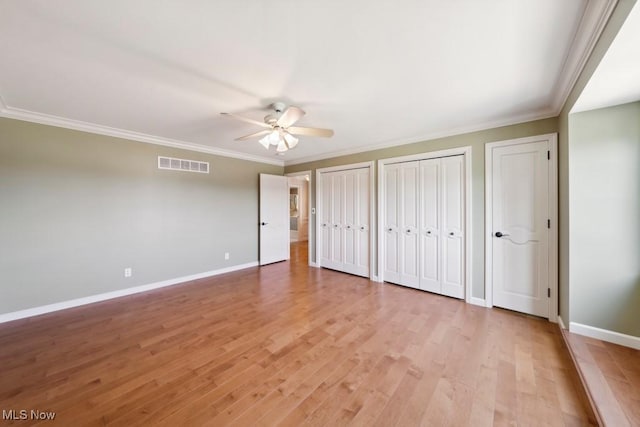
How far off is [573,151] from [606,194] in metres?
0.44

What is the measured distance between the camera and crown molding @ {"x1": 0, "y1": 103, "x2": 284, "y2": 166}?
2578 mm

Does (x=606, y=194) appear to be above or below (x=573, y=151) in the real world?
below

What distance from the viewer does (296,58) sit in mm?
1658

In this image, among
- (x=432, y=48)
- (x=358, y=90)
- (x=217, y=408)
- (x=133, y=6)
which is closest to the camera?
→ (x=133, y=6)

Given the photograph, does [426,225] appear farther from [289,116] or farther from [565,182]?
[289,116]

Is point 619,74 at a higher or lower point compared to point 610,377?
higher

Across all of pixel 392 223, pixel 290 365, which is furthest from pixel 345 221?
pixel 290 365

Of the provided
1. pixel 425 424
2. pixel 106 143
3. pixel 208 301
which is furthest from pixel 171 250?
pixel 425 424

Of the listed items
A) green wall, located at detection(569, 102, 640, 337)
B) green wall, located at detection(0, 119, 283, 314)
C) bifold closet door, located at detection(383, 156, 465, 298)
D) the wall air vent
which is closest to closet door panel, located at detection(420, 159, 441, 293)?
bifold closet door, located at detection(383, 156, 465, 298)

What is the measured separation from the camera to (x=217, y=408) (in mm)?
1457

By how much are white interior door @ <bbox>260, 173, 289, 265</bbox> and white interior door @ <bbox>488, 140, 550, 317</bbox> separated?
3801 mm

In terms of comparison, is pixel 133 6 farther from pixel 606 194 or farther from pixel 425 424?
pixel 606 194

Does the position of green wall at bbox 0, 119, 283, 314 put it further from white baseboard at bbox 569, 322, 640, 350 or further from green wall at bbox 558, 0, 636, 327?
white baseboard at bbox 569, 322, 640, 350

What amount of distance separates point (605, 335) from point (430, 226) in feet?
6.00
